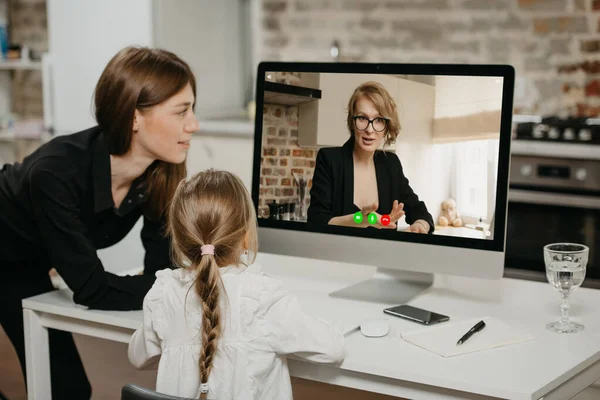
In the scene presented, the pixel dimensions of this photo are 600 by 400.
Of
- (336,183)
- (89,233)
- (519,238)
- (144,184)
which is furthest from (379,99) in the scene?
(519,238)

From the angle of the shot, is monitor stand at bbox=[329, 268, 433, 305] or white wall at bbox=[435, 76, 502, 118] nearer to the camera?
Answer: white wall at bbox=[435, 76, 502, 118]

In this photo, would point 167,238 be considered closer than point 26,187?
No

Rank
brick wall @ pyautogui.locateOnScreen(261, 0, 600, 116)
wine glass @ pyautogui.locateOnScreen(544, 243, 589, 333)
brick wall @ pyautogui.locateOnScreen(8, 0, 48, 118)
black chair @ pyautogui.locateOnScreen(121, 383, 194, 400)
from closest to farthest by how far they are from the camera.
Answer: black chair @ pyautogui.locateOnScreen(121, 383, 194, 400) → wine glass @ pyautogui.locateOnScreen(544, 243, 589, 333) → brick wall @ pyautogui.locateOnScreen(261, 0, 600, 116) → brick wall @ pyautogui.locateOnScreen(8, 0, 48, 118)

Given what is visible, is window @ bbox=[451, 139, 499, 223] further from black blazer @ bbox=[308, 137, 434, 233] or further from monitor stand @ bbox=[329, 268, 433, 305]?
monitor stand @ bbox=[329, 268, 433, 305]

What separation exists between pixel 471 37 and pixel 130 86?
2.59 metres

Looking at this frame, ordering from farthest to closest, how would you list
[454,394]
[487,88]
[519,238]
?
1. [519,238]
2. [487,88]
3. [454,394]

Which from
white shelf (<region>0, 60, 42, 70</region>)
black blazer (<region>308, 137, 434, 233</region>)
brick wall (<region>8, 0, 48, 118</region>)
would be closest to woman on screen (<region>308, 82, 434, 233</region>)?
black blazer (<region>308, 137, 434, 233</region>)

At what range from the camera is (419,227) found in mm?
1728

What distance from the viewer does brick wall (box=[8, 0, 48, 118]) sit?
490 centimetres

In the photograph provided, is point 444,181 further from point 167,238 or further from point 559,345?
point 167,238

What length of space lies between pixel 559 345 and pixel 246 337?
2.05 ft

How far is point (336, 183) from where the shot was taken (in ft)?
5.81

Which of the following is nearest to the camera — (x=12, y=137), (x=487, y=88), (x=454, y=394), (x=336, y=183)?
(x=454, y=394)

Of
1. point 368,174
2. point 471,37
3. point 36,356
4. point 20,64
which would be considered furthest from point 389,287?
point 20,64
